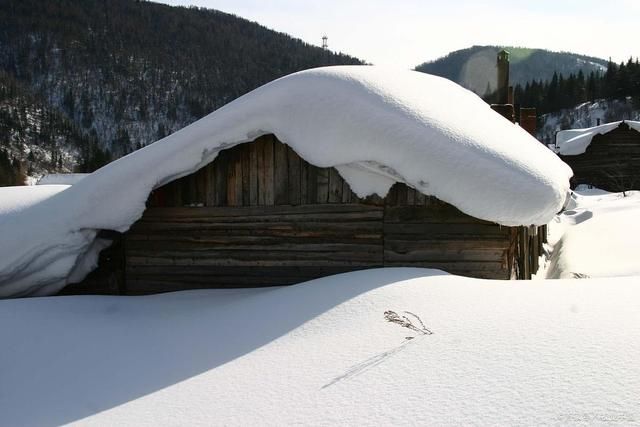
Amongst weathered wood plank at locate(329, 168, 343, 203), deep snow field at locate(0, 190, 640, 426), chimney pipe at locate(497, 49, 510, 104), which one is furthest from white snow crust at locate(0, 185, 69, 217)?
chimney pipe at locate(497, 49, 510, 104)

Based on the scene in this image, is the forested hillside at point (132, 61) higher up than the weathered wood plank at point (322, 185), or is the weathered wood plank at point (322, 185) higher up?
Result: the forested hillside at point (132, 61)

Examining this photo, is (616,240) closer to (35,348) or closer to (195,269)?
(195,269)

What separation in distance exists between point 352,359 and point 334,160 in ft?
9.08

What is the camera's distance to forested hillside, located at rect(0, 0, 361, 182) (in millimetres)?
98438

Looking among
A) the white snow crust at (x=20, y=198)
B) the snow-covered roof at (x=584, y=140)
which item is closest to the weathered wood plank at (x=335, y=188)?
the white snow crust at (x=20, y=198)

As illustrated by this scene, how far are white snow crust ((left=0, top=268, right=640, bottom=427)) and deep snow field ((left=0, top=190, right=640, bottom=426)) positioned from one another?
10 mm

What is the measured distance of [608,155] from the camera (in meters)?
34.0

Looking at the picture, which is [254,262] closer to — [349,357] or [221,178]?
[221,178]

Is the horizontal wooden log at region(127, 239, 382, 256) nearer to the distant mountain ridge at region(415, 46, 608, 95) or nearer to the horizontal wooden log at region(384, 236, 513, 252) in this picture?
the horizontal wooden log at region(384, 236, 513, 252)

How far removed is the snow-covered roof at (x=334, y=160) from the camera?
5.13m

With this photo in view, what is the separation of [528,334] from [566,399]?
28.8 inches

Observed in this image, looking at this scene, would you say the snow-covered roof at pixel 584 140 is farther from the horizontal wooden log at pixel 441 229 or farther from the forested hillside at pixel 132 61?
the forested hillside at pixel 132 61

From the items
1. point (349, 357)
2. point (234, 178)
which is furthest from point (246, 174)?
point (349, 357)

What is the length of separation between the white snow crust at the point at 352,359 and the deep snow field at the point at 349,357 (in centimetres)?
1
